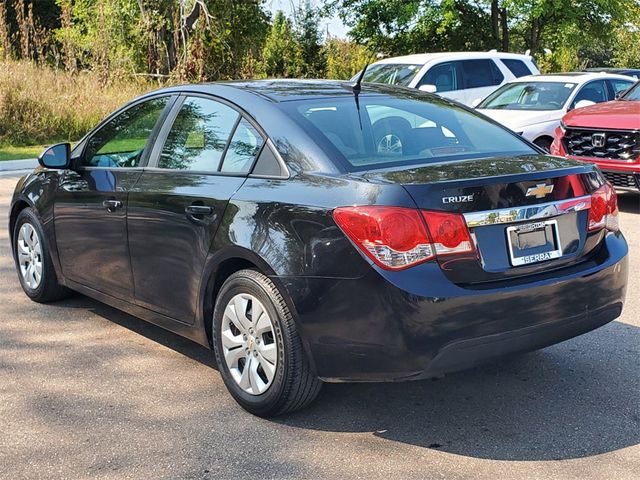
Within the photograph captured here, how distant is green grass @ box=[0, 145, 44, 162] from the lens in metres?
15.0

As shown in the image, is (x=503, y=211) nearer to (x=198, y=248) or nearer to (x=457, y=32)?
(x=198, y=248)

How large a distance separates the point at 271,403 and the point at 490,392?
1.18 metres

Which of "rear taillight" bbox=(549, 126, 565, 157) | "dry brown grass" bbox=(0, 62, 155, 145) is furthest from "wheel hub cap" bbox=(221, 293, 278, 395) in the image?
"dry brown grass" bbox=(0, 62, 155, 145)

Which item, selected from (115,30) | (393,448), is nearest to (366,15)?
(115,30)

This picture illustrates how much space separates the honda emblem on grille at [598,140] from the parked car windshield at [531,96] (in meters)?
2.91

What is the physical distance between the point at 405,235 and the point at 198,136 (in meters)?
1.61

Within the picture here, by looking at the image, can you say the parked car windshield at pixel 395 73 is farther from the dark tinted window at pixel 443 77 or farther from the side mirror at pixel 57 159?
the side mirror at pixel 57 159

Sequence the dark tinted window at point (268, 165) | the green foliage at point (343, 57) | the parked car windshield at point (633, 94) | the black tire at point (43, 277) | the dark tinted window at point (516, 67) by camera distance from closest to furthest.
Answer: the dark tinted window at point (268, 165) < the black tire at point (43, 277) < the parked car windshield at point (633, 94) < the dark tinted window at point (516, 67) < the green foliage at point (343, 57)

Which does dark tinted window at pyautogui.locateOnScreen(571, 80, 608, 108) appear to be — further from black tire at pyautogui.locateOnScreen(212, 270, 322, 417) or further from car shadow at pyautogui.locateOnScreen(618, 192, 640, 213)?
black tire at pyautogui.locateOnScreen(212, 270, 322, 417)

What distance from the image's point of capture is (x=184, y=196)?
432 cm

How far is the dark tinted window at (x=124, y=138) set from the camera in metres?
4.93

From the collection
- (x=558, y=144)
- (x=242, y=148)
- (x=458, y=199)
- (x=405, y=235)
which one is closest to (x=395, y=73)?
(x=558, y=144)

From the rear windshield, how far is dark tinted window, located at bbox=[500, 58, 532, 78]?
1257 cm

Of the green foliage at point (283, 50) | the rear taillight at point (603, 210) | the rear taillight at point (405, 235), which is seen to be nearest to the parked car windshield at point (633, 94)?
the rear taillight at point (603, 210)
